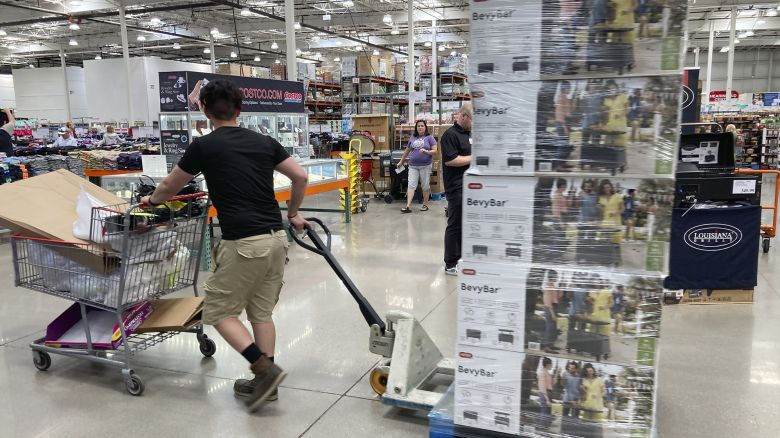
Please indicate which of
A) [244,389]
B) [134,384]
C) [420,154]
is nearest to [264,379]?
[244,389]

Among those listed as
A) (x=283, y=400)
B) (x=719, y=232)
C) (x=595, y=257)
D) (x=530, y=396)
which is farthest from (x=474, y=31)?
(x=719, y=232)

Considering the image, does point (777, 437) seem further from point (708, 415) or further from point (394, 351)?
point (394, 351)

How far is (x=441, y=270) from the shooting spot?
21.5ft

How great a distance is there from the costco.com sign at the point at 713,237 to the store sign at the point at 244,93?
4.77 metres

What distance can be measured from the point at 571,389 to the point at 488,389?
0.36 metres

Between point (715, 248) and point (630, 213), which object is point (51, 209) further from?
point (715, 248)

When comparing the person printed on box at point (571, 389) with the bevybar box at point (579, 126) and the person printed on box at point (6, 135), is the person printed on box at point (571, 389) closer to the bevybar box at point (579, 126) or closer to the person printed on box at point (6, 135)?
the bevybar box at point (579, 126)

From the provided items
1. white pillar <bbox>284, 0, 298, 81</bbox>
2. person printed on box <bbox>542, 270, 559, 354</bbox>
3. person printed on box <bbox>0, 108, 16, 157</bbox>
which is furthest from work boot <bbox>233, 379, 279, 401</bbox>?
white pillar <bbox>284, 0, 298, 81</bbox>

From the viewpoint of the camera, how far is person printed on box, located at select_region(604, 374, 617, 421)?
8.01ft

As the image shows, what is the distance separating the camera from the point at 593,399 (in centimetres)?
247

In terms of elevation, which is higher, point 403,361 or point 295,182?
point 295,182

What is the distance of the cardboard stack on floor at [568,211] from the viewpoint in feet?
7.79

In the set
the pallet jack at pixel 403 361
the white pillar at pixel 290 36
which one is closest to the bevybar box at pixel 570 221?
the pallet jack at pixel 403 361

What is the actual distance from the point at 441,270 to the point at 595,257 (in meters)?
4.12
